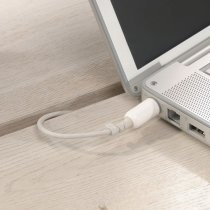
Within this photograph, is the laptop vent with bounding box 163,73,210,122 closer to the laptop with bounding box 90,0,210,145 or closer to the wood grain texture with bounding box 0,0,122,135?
the laptop with bounding box 90,0,210,145

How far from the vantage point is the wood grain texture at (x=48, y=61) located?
2.39 feet

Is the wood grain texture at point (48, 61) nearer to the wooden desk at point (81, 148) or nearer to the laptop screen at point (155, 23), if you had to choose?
the wooden desk at point (81, 148)

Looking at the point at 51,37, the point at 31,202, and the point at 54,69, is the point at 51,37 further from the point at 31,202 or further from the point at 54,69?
the point at 31,202

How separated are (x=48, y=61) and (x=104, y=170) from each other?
0.29 meters

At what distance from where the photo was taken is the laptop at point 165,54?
24.6 inches

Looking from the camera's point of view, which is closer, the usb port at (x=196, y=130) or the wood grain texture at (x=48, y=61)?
the usb port at (x=196, y=130)

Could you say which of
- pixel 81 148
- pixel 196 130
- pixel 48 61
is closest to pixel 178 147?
pixel 196 130

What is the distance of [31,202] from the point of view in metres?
0.57

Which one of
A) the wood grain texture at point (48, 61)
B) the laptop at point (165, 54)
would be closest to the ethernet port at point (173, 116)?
the laptop at point (165, 54)

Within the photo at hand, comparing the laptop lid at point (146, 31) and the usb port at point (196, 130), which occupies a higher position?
the laptop lid at point (146, 31)

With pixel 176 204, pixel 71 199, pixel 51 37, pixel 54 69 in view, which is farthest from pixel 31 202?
pixel 51 37

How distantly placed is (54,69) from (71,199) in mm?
294

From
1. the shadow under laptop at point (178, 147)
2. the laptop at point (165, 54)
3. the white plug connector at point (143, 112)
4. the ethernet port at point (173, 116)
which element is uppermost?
the laptop at point (165, 54)

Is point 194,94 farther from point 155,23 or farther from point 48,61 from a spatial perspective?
point 48,61
